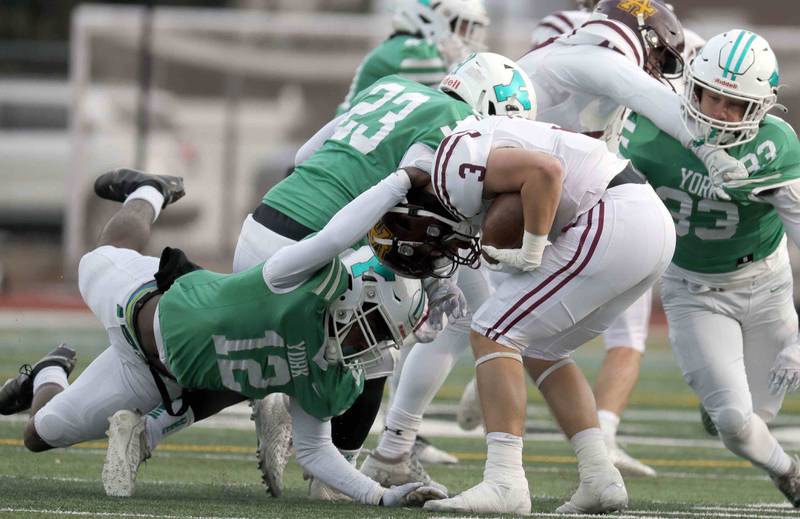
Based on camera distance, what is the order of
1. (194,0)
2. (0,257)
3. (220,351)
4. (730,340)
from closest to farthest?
(220,351), (730,340), (0,257), (194,0)

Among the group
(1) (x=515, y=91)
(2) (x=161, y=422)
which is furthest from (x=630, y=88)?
(2) (x=161, y=422)

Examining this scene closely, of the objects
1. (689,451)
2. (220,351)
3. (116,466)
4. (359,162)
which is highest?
(359,162)

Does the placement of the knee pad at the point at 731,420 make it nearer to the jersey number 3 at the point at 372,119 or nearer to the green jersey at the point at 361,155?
the green jersey at the point at 361,155

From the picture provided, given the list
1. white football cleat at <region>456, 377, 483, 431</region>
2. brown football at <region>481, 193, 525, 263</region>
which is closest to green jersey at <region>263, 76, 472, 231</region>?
brown football at <region>481, 193, 525, 263</region>

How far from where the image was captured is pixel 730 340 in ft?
18.7

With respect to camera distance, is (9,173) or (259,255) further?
(9,173)

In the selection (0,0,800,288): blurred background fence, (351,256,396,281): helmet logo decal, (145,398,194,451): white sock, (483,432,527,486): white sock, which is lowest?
(0,0,800,288): blurred background fence

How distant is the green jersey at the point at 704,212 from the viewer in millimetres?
5625

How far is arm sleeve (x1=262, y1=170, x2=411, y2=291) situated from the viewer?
14.6 ft

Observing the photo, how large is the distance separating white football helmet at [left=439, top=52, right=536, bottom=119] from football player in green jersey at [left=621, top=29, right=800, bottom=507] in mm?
658

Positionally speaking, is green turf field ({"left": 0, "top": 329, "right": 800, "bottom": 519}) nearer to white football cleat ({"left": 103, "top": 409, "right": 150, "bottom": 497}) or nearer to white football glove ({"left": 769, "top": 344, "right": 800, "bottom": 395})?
white football cleat ({"left": 103, "top": 409, "right": 150, "bottom": 497})

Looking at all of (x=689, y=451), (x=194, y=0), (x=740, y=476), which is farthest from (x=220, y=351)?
(x=194, y=0)

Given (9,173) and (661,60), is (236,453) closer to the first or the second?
(661,60)

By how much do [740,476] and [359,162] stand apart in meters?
2.29
